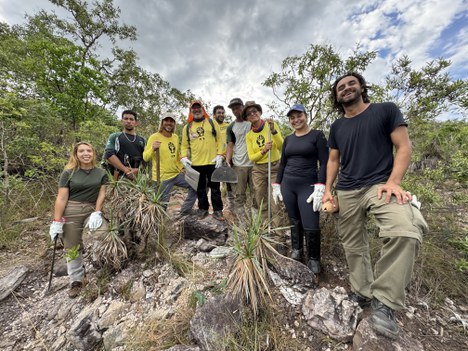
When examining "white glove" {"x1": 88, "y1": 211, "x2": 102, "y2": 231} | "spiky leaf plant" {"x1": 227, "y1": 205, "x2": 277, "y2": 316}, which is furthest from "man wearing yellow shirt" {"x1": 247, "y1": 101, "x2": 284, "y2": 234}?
"white glove" {"x1": 88, "y1": 211, "x2": 102, "y2": 231}

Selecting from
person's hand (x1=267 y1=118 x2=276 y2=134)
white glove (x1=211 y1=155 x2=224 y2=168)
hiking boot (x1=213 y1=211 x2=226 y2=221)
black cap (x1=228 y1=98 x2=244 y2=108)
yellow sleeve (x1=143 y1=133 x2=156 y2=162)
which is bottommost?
hiking boot (x1=213 y1=211 x2=226 y2=221)

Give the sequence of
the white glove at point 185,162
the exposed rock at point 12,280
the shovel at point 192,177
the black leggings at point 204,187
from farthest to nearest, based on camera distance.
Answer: the black leggings at point 204,187
the white glove at point 185,162
the shovel at point 192,177
the exposed rock at point 12,280

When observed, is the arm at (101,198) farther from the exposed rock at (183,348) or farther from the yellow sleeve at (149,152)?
the exposed rock at (183,348)

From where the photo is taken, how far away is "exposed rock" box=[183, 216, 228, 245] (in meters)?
3.60

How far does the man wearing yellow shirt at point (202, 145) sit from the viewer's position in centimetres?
372

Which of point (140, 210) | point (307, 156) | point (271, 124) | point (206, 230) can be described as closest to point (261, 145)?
point (271, 124)

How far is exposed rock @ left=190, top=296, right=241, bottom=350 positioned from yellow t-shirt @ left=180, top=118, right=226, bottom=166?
2.37 m

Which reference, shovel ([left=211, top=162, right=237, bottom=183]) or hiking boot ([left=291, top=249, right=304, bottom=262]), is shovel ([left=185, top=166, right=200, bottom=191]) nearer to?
shovel ([left=211, top=162, right=237, bottom=183])

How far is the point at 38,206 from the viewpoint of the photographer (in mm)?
5094

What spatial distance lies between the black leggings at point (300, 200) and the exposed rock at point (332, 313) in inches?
29.1

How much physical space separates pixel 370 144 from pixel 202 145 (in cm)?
268

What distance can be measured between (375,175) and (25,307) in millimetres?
4975

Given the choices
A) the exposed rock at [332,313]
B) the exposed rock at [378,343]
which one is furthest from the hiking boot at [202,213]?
the exposed rock at [378,343]

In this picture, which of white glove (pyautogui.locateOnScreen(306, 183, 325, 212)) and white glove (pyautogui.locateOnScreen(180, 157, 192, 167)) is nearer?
white glove (pyautogui.locateOnScreen(306, 183, 325, 212))
